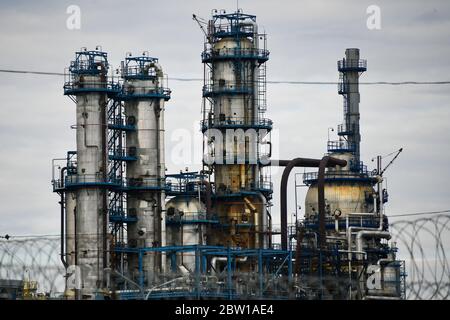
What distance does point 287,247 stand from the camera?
337ft

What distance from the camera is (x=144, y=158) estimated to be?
103 metres

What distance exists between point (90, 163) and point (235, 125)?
46.5ft

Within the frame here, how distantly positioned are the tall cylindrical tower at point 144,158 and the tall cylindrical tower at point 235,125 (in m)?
6.70

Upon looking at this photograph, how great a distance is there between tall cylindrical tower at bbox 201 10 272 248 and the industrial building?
0.29ft

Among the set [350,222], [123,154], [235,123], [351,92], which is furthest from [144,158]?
[351,92]

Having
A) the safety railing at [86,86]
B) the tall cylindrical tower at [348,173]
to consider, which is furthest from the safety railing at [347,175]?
the safety railing at [86,86]

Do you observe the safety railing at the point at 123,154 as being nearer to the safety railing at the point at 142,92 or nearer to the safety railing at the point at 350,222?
the safety railing at the point at 142,92

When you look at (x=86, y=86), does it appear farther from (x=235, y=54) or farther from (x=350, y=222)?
(x=350, y=222)

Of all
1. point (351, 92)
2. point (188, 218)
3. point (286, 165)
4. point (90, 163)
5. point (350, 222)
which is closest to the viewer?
point (90, 163)

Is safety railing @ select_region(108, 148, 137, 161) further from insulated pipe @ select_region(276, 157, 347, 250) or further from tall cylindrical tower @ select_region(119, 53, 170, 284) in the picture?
insulated pipe @ select_region(276, 157, 347, 250)

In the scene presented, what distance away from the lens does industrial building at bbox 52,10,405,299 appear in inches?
3750

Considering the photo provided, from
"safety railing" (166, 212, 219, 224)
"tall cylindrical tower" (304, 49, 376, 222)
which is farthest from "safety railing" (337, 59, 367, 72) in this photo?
"safety railing" (166, 212, 219, 224)

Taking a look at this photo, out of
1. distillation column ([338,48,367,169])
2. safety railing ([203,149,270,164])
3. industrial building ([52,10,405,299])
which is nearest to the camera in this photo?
industrial building ([52,10,405,299])
